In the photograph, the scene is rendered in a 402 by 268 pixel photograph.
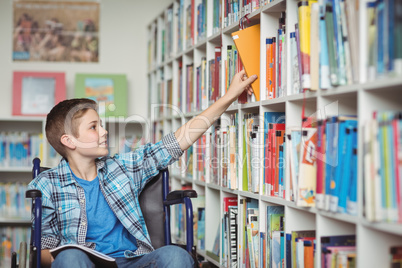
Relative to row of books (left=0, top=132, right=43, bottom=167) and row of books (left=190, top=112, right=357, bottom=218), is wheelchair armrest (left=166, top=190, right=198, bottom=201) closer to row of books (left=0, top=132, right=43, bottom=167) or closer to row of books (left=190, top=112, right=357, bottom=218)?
row of books (left=190, top=112, right=357, bottom=218)

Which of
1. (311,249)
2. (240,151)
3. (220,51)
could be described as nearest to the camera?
(311,249)

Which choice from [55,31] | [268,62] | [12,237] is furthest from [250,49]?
[12,237]

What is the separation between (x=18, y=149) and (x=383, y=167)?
11.1 ft

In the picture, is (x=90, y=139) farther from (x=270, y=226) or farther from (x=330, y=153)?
(x=330, y=153)

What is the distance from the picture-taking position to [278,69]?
2.04m

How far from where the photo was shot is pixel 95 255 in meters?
1.77

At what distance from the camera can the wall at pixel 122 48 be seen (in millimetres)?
4352

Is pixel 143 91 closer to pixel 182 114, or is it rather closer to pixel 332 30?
pixel 182 114

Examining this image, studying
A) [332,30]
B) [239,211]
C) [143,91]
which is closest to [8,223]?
[143,91]

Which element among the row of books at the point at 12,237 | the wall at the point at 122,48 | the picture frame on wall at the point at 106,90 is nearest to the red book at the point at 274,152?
the picture frame on wall at the point at 106,90

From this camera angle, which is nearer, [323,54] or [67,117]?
[323,54]

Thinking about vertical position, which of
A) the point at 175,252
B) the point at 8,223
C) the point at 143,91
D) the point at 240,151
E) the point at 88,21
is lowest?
the point at 8,223

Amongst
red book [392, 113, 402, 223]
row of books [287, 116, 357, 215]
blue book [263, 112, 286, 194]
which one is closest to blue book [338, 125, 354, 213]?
row of books [287, 116, 357, 215]

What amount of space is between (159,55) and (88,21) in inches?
32.2
